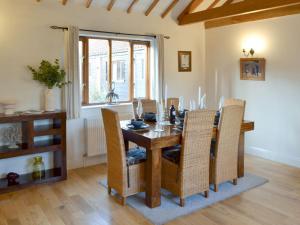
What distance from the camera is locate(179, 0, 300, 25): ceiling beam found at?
4.09 metres

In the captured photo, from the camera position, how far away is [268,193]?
3.64 m

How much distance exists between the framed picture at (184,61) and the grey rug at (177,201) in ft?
8.64

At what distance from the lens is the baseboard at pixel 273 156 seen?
15.4 feet

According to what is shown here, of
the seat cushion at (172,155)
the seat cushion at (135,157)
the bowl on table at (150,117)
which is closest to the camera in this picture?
the seat cushion at (135,157)

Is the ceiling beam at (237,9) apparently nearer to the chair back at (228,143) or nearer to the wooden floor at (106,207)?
the chair back at (228,143)

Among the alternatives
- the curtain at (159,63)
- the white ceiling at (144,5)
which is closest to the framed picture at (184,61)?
the curtain at (159,63)

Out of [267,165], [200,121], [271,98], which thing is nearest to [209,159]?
[200,121]

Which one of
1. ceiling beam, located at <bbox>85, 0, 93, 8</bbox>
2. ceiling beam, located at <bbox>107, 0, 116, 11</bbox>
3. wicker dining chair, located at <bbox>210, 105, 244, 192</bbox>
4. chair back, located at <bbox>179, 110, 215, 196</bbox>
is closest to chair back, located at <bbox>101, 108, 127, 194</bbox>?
chair back, located at <bbox>179, 110, 215, 196</bbox>

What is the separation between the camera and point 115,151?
11.0 feet

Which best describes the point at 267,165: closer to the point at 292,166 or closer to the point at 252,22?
the point at 292,166

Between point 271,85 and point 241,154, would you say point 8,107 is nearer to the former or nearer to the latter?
point 241,154

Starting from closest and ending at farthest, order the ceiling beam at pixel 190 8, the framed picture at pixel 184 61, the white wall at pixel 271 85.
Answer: the white wall at pixel 271 85 < the ceiling beam at pixel 190 8 < the framed picture at pixel 184 61

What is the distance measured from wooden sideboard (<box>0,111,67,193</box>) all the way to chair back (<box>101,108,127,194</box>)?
94 centimetres

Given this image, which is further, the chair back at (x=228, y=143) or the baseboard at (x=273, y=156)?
the baseboard at (x=273, y=156)
